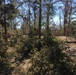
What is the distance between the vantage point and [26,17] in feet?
100.0

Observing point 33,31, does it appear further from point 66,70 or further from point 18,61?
point 66,70

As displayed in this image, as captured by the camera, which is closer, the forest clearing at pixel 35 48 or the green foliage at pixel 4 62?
the forest clearing at pixel 35 48

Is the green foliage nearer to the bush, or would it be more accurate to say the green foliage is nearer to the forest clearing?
the forest clearing

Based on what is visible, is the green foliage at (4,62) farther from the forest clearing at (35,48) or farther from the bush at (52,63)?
the bush at (52,63)

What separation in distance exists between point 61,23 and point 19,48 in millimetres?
26140

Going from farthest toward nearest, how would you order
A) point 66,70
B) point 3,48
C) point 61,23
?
1. point 61,23
2. point 3,48
3. point 66,70

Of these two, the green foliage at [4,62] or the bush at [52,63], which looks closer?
the bush at [52,63]

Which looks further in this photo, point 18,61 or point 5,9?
point 5,9

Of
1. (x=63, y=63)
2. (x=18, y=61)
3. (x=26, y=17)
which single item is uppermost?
(x=26, y=17)

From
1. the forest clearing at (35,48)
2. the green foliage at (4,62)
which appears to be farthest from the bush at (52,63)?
the green foliage at (4,62)

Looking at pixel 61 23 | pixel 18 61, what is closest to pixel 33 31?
pixel 18 61

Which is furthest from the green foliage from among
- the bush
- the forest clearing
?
the bush

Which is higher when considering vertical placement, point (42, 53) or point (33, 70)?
point (42, 53)

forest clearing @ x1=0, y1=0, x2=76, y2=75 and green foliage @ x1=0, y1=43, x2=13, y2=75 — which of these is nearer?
forest clearing @ x1=0, y1=0, x2=76, y2=75
